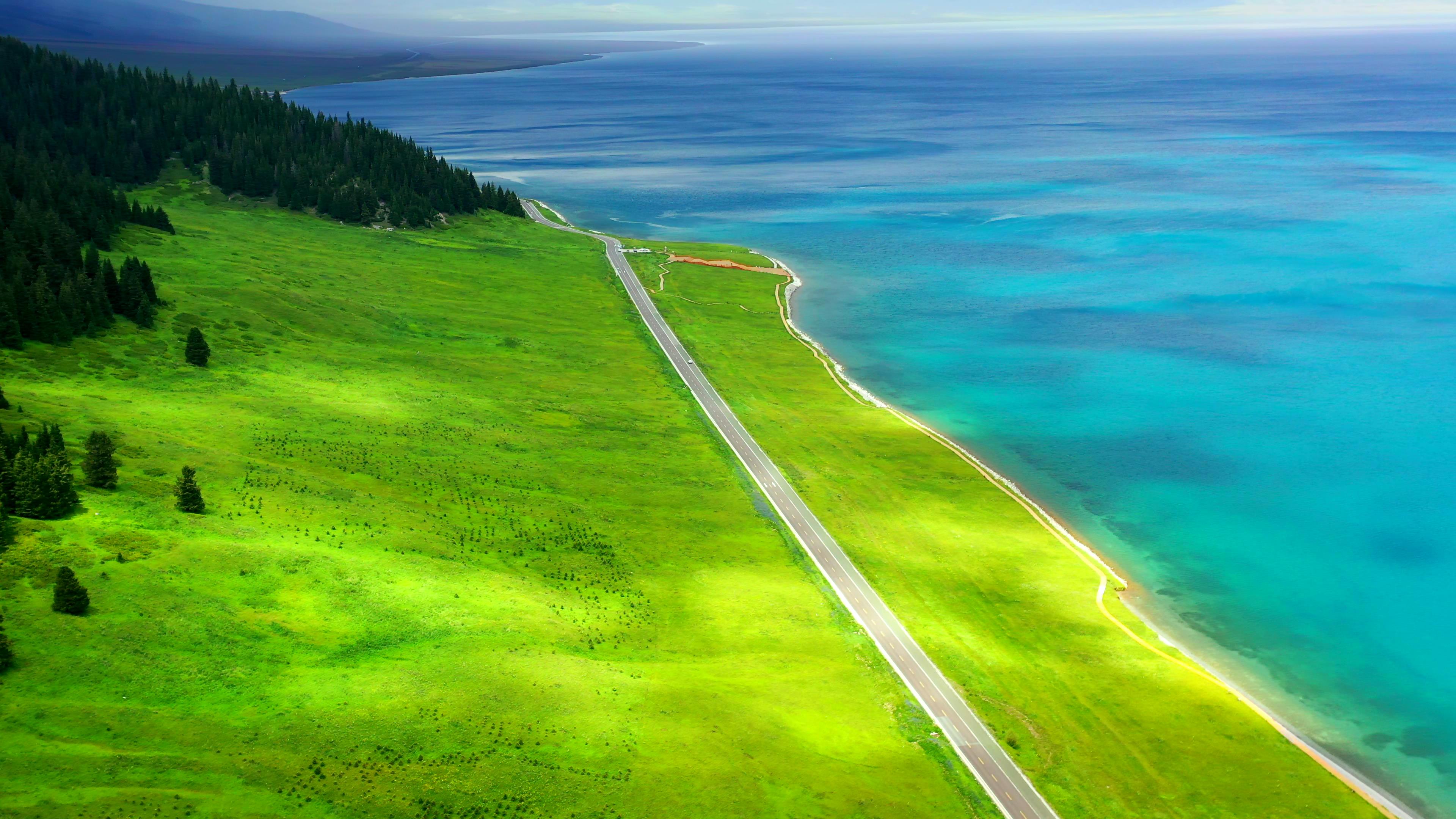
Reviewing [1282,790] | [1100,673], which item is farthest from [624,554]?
[1282,790]

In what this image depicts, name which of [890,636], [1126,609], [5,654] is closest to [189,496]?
[5,654]

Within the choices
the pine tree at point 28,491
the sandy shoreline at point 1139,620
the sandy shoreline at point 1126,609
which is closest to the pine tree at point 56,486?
the pine tree at point 28,491

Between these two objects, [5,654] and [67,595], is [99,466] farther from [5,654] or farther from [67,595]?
[5,654]

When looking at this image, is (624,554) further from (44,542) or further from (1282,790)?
(1282,790)

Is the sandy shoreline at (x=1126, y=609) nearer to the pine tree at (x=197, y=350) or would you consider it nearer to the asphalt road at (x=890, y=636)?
the asphalt road at (x=890, y=636)

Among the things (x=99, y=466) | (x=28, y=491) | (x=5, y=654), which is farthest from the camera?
(x=99, y=466)
